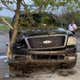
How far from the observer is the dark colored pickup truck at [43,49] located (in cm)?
940

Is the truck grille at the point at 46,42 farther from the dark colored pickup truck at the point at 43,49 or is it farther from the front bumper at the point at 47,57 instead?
the front bumper at the point at 47,57

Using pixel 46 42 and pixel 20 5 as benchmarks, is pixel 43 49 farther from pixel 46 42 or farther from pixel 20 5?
pixel 20 5

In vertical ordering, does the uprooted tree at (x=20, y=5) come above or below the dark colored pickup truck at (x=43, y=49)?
above

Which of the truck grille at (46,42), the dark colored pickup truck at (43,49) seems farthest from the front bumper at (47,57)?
the truck grille at (46,42)

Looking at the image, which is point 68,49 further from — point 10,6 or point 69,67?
point 10,6

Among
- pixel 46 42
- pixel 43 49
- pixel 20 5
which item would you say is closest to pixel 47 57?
pixel 43 49

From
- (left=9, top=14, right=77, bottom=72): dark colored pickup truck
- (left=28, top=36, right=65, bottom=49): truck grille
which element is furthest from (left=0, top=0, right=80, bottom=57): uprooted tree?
(left=28, top=36, right=65, bottom=49): truck grille

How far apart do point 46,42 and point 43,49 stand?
0.29 m

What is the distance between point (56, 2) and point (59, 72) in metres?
2.21

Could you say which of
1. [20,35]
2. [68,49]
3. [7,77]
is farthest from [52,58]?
[7,77]

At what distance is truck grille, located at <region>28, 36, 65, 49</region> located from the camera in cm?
962

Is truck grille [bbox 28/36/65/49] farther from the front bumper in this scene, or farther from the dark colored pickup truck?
the front bumper

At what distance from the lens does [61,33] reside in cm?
989

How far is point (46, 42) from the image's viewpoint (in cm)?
967
